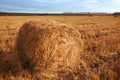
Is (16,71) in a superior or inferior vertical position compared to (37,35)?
inferior

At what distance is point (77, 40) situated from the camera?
7328 millimetres

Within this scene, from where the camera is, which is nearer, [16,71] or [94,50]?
[16,71]

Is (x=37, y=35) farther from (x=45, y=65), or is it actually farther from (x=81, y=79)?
(x=81, y=79)

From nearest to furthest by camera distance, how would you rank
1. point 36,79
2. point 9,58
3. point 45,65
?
1. point 36,79
2. point 45,65
3. point 9,58

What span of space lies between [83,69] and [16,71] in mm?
1983

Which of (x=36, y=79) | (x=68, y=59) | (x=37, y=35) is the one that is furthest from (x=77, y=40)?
(x=36, y=79)

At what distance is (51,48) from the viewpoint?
6.79m

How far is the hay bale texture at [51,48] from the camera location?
22.1 feet

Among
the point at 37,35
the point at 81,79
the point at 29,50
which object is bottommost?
the point at 81,79

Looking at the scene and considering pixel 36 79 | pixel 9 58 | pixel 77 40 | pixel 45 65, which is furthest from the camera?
pixel 9 58

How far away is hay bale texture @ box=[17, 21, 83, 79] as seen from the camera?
22.1 feet


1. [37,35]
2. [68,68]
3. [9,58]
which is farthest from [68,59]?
[9,58]

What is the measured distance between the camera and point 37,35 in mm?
6875

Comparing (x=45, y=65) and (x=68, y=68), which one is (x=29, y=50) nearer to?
(x=45, y=65)
